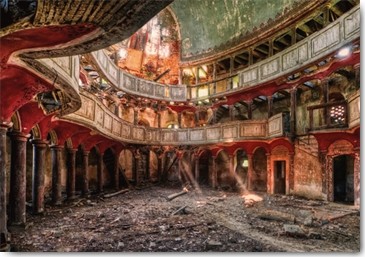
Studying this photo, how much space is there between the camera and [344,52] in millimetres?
9016

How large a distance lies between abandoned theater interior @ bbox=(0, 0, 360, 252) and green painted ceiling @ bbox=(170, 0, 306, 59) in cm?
8

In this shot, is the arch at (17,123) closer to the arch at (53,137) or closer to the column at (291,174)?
the arch at (53,137)

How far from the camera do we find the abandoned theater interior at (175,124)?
13.6 feet

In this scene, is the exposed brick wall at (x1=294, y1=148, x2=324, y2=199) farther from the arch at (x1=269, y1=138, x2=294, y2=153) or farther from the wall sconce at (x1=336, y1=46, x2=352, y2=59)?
the wall sconce at (x1=336, y1=46, x2=352, y2=59)

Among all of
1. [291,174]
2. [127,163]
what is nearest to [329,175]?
[291,174]

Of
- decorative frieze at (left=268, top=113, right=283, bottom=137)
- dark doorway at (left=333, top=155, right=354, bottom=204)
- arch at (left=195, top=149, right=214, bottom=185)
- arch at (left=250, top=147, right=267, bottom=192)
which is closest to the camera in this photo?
dark doorway at (left=333, top=155, right=354, bottom=204)

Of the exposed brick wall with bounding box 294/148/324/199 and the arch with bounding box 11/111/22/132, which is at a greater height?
the arch with bounding box 11/111/22/132

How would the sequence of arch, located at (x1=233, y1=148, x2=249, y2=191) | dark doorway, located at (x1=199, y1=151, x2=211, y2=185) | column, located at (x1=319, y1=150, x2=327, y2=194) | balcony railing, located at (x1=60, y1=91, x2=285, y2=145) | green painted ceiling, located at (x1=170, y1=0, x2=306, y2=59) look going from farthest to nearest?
dark doorway, located at (x1=199, y1=151, x2=211, y2=185), arch, located at (x1=233, y1=148, x2=249, y2=191), green painted ceiling, located at (x1=170, y1=0, x2=306, y2=59), column, located at (x1=319, y1=150, x2=327, y2=194), balcony railing, located at (x1=60, y1=91, x2=285, y2=145)

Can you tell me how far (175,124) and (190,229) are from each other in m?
14.0

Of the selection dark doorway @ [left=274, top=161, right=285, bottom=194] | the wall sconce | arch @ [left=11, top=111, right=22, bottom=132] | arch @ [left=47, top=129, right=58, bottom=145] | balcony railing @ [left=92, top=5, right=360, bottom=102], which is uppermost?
balcony railing @ [left=92, top=5, right=360, bottom=102]

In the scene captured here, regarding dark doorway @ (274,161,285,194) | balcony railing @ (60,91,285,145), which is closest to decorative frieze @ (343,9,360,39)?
balcony railing @ (60,91,285,145)

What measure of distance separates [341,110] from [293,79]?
280cm

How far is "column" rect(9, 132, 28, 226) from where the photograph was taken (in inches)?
255

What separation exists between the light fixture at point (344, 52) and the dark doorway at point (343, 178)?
4.38 meters
